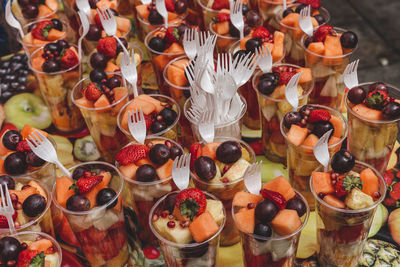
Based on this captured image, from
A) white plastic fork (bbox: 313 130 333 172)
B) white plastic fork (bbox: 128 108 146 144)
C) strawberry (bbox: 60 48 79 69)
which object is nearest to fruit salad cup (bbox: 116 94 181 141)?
white plastic fork (bbox: 128 108 146 144)

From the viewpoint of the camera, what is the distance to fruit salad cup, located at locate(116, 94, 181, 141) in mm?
1599

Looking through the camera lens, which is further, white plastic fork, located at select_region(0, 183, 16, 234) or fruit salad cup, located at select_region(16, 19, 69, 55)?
fruit salad cup, located at select_region(16, 19, 69, 55)

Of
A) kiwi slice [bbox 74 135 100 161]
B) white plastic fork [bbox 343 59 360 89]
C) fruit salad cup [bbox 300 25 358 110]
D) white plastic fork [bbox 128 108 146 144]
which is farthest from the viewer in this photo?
kiwi slice [bbox 74 135 100 161]

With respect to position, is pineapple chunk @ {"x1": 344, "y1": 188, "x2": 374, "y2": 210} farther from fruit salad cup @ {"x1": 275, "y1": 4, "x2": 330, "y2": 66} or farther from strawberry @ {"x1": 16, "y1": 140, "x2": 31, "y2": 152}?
strawberry @ {"x1": 16, "y1": 140, "x2": 31, "y2": 152}

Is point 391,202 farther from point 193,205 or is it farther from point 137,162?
point 137,162

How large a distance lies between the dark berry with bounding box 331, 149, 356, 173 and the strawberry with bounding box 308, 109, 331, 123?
0.68 feet

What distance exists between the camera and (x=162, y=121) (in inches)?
63.8

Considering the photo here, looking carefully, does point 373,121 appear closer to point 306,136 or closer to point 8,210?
point 306,136

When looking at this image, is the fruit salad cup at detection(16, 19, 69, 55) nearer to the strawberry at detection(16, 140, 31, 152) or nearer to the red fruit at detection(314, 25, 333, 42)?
the strawberry at detection(16, 140, 31, 152)

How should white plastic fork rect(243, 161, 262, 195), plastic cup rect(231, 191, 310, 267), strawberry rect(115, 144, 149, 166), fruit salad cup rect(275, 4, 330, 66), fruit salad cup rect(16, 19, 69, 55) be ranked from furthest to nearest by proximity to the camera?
1. fruit salad cup rect(16, 19, 69, 55)
2. fruit salad cup rect(275, 4, 330, 66)
3. strawberry rect(115, 144, 149, 166)
4. white plastic fork rect(243, 161, 262, 195)
5. plastic cup rect(231, 191, 310, 267)

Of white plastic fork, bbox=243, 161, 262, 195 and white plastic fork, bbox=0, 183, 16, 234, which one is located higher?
white plastic fork, bbox=243, 161, 262, 195

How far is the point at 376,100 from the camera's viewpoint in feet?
4.93

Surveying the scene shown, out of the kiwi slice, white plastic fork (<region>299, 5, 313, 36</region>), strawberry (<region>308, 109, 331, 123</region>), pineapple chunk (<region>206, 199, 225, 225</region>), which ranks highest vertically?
white plastic fork (<region>299, 5, 313, 36</region>)

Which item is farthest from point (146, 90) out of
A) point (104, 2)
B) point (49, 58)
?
point (104, 2)
